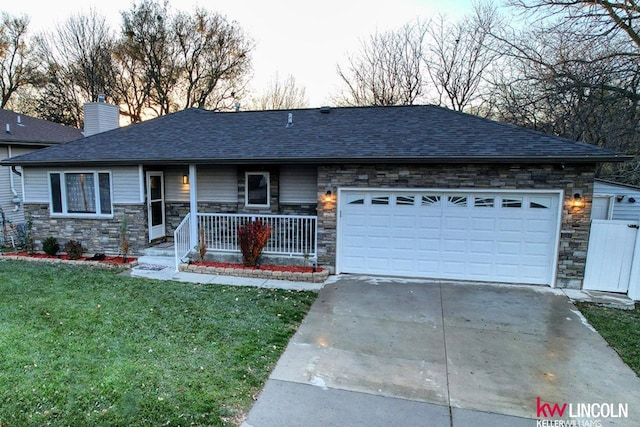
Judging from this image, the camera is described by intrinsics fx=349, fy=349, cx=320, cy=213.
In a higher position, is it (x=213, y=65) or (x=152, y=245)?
(x=213, y=65)

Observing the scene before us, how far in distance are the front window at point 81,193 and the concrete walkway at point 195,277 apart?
2.00 m

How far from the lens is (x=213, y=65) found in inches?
838

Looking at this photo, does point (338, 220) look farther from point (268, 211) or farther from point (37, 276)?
point (37, 276)

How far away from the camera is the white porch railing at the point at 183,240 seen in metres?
8.16

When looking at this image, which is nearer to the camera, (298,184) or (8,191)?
(298,184)

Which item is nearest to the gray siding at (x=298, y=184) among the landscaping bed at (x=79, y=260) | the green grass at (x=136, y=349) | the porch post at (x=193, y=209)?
the porch post at (x=193, y=209)

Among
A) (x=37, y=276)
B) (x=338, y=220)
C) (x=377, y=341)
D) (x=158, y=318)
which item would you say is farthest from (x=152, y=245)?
(x=377, y=341)

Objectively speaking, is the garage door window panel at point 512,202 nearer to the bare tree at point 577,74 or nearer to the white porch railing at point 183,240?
the bare tree at point 577,74

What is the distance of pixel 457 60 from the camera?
1873 centimetres

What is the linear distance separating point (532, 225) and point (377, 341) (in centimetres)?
447

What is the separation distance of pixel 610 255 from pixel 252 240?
717cm

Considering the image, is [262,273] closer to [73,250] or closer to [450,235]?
[450,235]

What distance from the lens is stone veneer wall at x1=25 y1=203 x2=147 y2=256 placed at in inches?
352

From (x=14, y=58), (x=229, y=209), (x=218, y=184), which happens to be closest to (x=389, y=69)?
(x=218, y=184)
